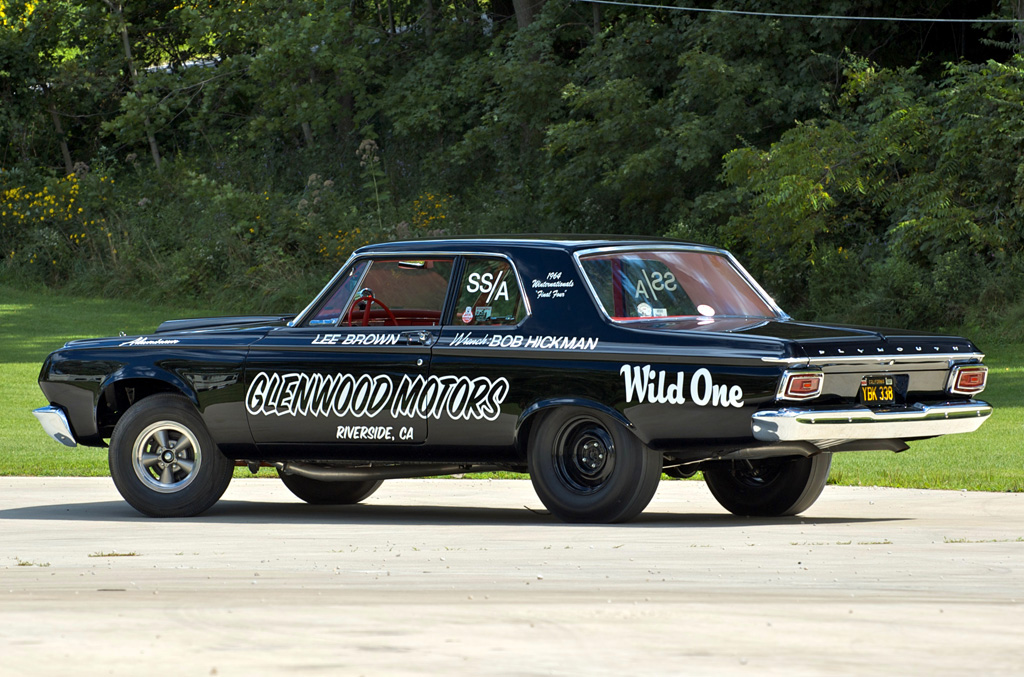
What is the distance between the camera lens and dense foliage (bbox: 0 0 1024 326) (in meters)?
27.7

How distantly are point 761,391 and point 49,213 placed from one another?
31.1 meters

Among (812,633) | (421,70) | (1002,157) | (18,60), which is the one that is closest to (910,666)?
(812,633)

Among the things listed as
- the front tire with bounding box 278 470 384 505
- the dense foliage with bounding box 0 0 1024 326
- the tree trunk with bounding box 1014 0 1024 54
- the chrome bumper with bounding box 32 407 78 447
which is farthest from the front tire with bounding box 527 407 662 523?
the tree trunk with bounding box 1014 0 1024 54

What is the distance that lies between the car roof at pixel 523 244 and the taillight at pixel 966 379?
168cm

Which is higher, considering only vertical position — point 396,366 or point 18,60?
point 18,60

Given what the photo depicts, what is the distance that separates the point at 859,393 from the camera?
29.7ft

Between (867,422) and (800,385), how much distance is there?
47cm

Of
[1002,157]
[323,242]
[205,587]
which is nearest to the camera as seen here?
[205,587]

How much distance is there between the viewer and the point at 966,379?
379 inches

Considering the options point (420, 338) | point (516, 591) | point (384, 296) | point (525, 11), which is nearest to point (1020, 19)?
point (525, 11)

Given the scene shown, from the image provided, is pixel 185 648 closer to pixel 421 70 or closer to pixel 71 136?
pixel 421 70

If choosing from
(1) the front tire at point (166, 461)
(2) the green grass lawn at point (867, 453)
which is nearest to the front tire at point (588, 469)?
(1) the front tire at point (166, 461)

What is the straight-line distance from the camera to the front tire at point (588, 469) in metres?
9.24

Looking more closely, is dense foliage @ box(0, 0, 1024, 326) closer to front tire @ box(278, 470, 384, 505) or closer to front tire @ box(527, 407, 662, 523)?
front tire @ box(278, 470, 384, 505)
